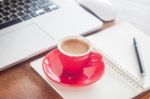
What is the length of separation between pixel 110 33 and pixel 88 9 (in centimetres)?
13

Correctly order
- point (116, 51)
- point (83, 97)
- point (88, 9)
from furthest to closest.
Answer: point (88, 9), point (116, 51), point (83, 97)

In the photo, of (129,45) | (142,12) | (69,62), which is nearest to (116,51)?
(129,45)

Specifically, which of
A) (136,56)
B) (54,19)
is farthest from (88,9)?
(136,56)

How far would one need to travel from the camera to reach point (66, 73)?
0.67m

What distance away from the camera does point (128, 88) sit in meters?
0.65

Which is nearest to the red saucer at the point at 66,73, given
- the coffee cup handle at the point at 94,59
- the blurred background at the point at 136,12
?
the coffee cup handle at the point at 94,59

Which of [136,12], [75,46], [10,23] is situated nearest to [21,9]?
[10,23]

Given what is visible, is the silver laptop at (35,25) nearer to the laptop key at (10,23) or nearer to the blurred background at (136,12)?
the laptop key at (10,23)

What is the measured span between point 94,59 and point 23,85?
17cm

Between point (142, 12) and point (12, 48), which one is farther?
point (142, 12)

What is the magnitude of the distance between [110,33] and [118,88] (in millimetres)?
196

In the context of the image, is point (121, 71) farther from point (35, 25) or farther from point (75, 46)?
point (35, 25)

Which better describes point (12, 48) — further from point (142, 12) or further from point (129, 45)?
point (142, 12)

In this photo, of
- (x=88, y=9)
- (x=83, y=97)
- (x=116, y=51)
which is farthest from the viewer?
(x=88, y=9)
